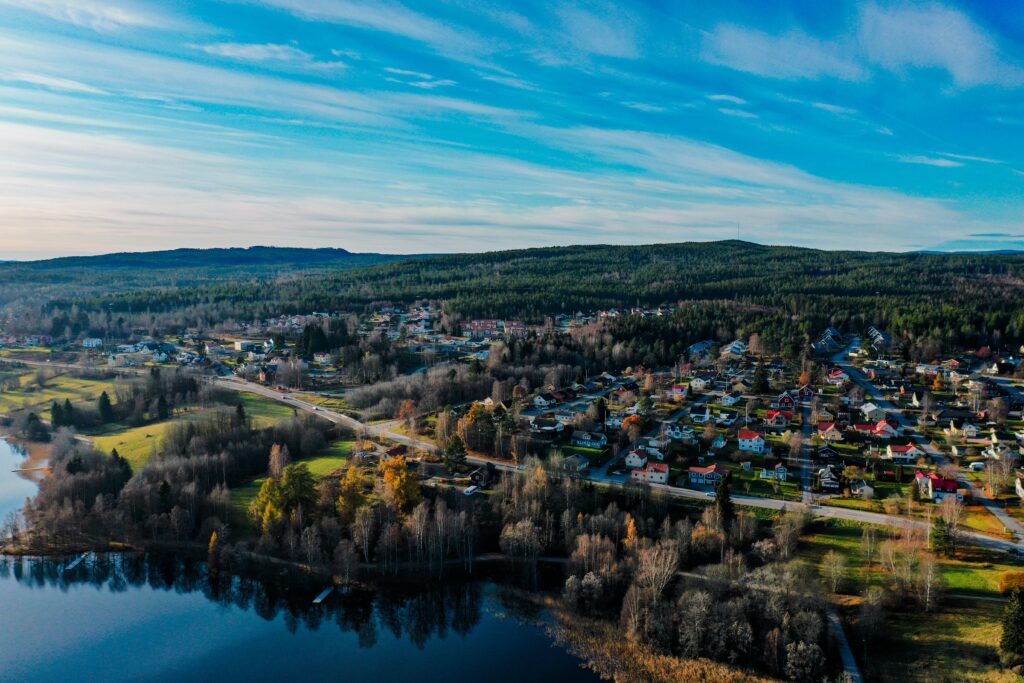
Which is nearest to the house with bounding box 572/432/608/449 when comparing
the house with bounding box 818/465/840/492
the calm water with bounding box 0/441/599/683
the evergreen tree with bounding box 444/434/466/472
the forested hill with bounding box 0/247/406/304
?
the evergreen tree with bounding box 444/434/466/472

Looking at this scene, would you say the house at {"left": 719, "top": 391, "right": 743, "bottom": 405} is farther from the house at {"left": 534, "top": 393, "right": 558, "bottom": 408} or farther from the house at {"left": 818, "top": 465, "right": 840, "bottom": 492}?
the house at {"left": 818, "top": 465, "right": 840, "bottom": 492}

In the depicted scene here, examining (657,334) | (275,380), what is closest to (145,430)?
(275,380)

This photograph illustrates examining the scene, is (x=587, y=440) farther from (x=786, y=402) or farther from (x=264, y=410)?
(x=264, y=410)

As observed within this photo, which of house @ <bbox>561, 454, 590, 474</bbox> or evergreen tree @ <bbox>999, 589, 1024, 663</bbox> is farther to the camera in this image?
house @ <bbox>561, 454, 590, 474</bbox>

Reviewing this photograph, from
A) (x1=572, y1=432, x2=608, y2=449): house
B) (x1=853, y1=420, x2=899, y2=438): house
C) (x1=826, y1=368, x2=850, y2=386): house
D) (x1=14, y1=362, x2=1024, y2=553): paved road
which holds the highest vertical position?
(x1=826, y1=368, x2=850, y2=386): house

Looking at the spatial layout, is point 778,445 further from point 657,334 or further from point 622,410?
point 657,334

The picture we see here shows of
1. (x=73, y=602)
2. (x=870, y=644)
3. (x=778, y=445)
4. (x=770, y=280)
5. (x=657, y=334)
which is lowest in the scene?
(x=73, y=602)

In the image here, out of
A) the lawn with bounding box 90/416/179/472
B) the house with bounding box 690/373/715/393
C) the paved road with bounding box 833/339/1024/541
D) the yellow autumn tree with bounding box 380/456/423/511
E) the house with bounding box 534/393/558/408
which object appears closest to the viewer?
the paved road with bounding box 833/339/1024/541
